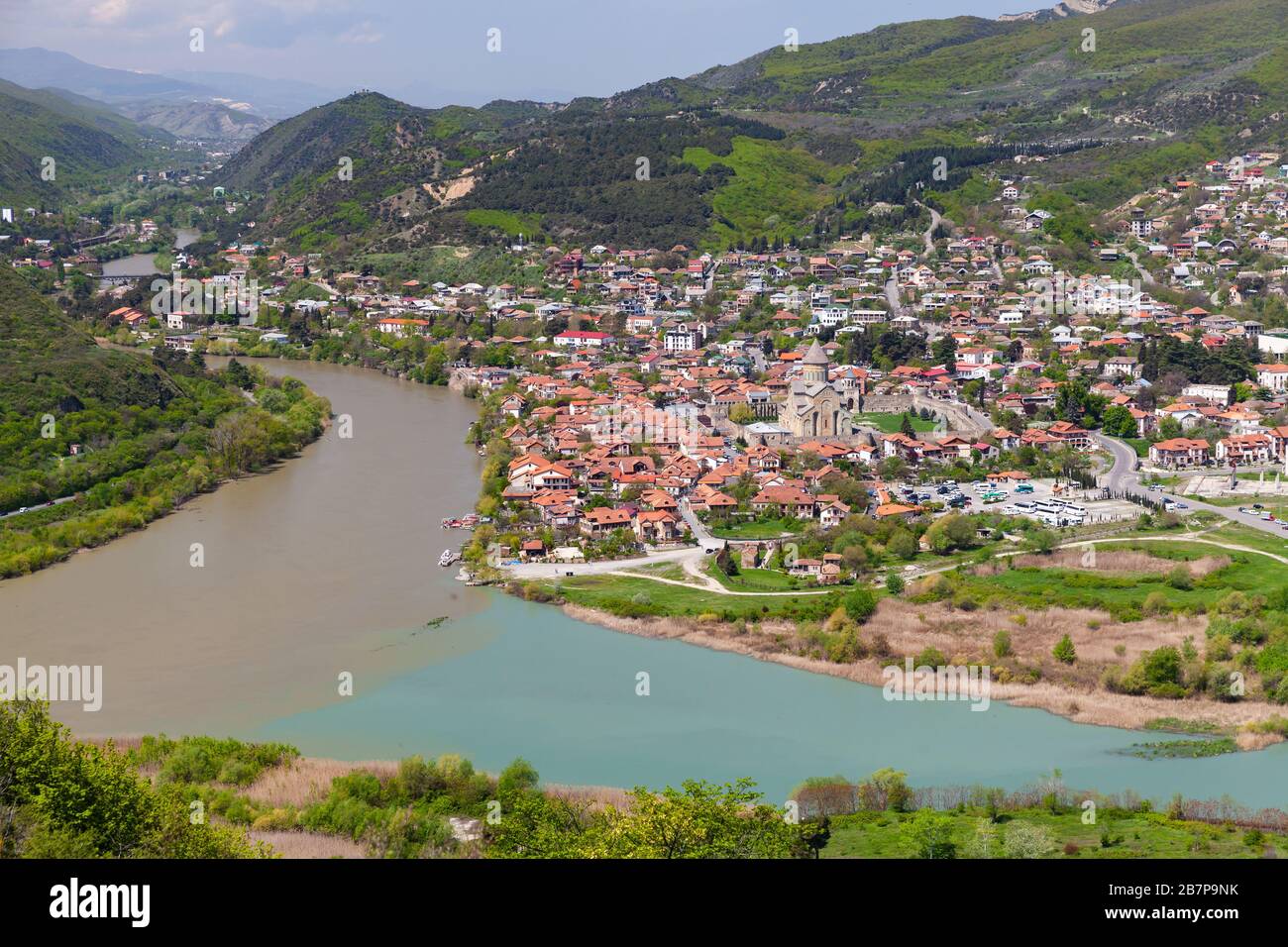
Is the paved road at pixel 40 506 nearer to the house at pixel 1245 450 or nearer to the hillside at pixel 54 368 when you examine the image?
the hillside at pixel 54 368

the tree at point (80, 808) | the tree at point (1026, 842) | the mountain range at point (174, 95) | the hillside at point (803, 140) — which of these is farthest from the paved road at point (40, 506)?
the mountain range at point (174, 95)

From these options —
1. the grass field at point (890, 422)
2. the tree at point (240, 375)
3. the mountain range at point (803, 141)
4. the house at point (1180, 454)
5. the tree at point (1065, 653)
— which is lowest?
the tree at point (1065, 653)

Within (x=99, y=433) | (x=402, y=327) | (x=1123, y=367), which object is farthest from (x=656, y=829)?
(x=402, y=327)

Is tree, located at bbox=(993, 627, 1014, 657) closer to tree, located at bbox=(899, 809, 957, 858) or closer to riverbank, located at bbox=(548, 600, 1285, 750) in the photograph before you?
riverbank, located at bbox=(548, 600, 1285, 750)

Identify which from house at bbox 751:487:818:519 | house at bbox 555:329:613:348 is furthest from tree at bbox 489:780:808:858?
house at bbox 555:329:613:348
